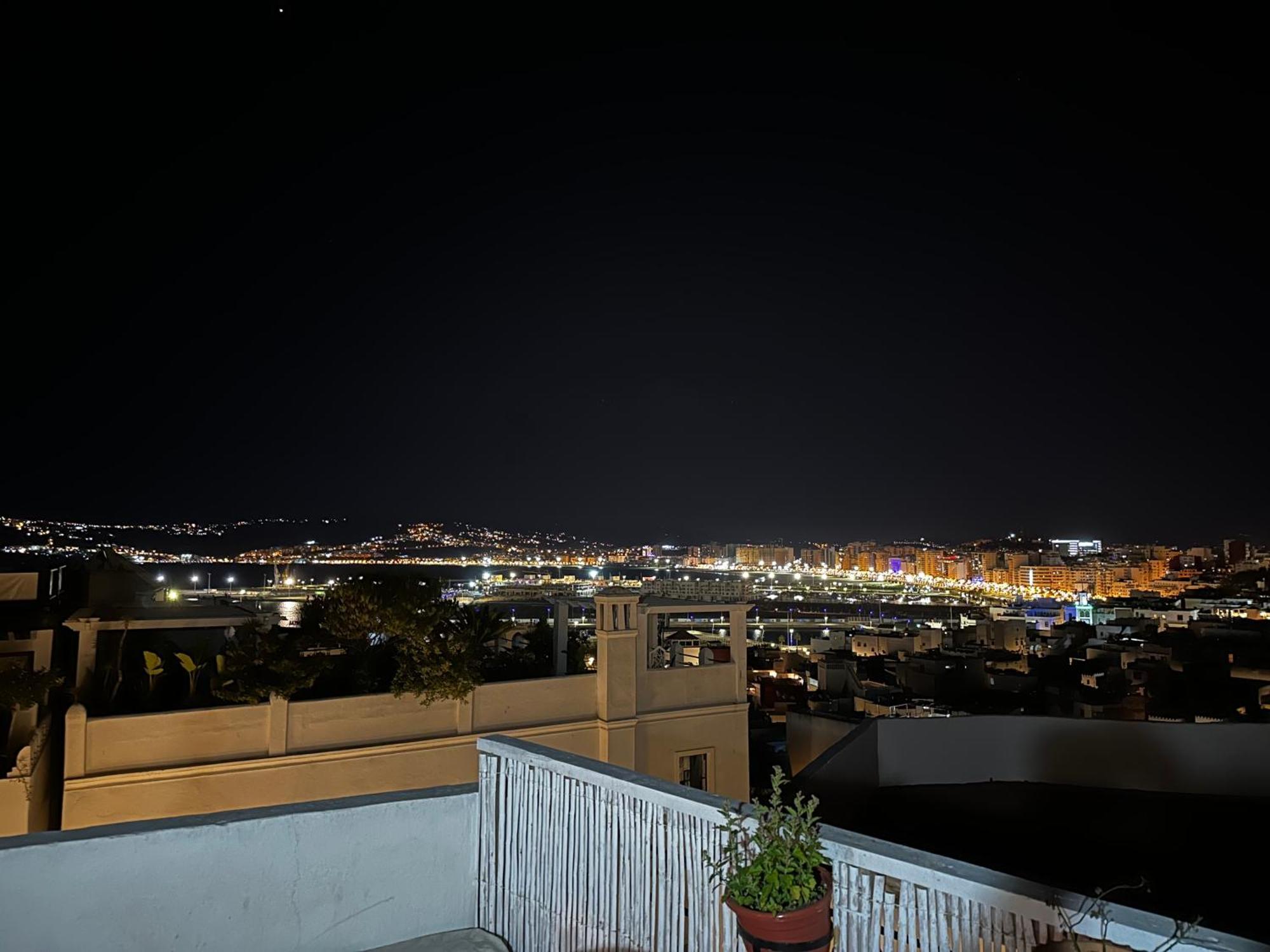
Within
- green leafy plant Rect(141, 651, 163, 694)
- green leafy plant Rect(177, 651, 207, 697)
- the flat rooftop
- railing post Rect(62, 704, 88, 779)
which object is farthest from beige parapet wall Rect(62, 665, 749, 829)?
the flat rooftop

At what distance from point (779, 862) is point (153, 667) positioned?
955 centimetres

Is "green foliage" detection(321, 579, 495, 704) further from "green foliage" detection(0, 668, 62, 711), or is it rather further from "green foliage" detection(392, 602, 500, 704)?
"green foliage" detection(0, 668, 62, 711)

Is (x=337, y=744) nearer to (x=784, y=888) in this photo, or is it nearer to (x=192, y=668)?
(x=192, y=668)

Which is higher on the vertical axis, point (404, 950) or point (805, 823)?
point (805, 823)

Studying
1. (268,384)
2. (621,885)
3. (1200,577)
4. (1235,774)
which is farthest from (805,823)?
(268,384)

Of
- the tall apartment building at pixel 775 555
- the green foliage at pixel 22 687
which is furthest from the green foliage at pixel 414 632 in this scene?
the tall apartment building at pixel 775 555

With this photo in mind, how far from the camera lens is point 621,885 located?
344 centimetres

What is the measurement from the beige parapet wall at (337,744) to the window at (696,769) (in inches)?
4.1

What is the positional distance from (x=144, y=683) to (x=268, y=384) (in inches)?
4355

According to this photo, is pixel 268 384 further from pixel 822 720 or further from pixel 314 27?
pixel 822 720

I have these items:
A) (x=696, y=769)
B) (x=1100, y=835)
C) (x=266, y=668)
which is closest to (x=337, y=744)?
(x=266, y=668)

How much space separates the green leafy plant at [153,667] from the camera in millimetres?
9547

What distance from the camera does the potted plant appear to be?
245 cm

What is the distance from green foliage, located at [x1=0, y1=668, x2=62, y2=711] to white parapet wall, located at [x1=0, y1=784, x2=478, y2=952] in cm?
583
